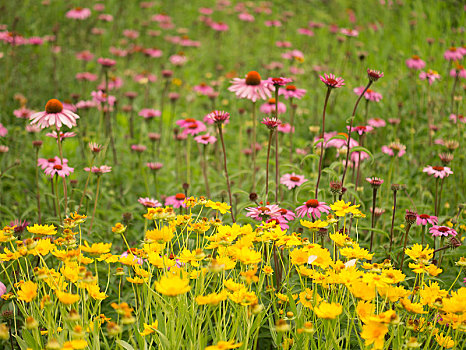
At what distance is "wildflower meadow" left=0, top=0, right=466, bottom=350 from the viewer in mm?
1318

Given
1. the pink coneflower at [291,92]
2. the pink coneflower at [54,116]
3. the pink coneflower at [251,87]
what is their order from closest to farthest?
the pink coneflower at [54,116]
the pink coneflower at [251,87]
the pink coneflower at [291,92]

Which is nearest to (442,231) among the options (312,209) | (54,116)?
(312,209)

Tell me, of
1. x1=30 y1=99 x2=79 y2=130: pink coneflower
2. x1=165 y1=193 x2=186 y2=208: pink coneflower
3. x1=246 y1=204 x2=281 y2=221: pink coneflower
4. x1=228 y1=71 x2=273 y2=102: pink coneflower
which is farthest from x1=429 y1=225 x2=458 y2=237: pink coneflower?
x1=30 y1=99 x2=79 y2=130: pink coneflower

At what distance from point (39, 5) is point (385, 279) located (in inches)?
228

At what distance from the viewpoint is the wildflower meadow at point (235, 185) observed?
132cm

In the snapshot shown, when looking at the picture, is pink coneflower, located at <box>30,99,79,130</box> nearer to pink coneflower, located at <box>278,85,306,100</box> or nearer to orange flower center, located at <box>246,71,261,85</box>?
orange flower center, located at <box>246,71,261,85</box>

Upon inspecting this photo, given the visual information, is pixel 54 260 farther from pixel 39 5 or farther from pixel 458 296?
pixel 39 5

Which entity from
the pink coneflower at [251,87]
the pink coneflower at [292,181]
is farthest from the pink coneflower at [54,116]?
the pink coneflower at [292,181]

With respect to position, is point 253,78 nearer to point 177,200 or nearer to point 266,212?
point 177,200

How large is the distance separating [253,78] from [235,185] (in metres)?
0.84

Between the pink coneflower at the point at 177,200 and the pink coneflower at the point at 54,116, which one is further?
the pink coneflower at the point at 177,200

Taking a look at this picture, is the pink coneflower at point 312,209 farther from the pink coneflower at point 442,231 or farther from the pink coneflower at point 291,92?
the pink coneflower at point 291,92

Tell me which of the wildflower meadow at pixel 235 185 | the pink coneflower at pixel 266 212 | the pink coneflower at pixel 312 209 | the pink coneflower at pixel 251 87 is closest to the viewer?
the wildflower meadow at pixel 235 185

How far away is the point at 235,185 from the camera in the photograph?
2916 mm
